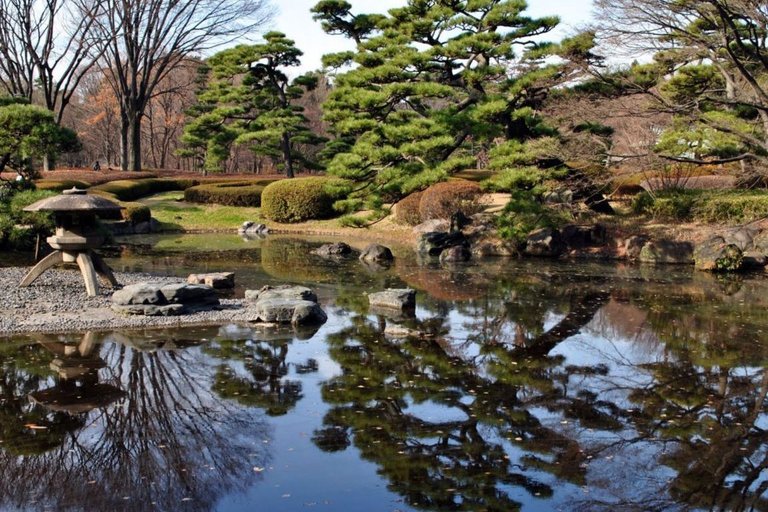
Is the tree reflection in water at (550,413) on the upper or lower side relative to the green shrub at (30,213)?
lower

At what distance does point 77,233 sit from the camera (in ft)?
35.6

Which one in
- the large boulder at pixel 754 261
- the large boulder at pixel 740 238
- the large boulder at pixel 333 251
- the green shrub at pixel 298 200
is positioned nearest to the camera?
the large boulder at pixel 754 261

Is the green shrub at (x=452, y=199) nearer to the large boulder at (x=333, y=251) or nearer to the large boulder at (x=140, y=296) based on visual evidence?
the large boulder at (x=333, y=251)

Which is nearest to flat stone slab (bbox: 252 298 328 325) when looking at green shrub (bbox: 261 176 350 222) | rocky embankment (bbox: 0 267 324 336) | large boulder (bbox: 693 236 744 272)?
rocky embankment (bbox: 0 267 324 336)

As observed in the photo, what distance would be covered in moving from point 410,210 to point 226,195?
748 centimetres

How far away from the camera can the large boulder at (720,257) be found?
15305mm

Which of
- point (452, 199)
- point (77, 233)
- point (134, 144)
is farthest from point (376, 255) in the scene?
point (134, 144)

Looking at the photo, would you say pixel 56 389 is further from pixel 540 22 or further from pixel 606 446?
pixel 540 22

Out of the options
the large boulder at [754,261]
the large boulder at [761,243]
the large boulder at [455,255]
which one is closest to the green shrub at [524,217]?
the large boulder at [455,255]

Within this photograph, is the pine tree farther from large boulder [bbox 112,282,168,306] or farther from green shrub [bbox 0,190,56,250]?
large boulder [bbox 112,282,168,306]

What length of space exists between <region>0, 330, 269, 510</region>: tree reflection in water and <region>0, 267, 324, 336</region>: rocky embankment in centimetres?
139

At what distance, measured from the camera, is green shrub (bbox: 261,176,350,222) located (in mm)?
23516

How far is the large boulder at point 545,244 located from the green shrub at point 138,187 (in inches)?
525

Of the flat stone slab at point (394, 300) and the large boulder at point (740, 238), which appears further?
the large boulder at point (740, 238)
